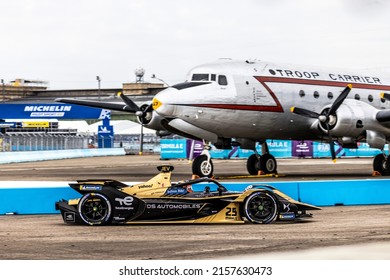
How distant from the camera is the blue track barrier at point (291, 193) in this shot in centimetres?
2133

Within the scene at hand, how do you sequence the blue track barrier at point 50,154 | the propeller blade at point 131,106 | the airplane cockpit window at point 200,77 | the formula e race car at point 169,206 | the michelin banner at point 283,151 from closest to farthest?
the formula e race car at point 169,206 → the airplane cockpit window at point 200,77 → the propeller blade at point 131,106 → the blue track barrier at point 50,154 → the michelin banner at point 283,151

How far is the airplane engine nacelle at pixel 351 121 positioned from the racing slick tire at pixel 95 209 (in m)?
19.2

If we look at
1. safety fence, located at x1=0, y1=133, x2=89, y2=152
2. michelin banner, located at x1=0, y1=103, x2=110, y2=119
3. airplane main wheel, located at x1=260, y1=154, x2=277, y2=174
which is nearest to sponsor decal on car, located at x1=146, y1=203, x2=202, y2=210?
airplane main wheel, located at x1=260, y1=154, x2=277, y2=174

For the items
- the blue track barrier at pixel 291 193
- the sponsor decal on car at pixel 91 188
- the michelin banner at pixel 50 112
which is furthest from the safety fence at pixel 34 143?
the sponsor decal on car at pixel 91 188

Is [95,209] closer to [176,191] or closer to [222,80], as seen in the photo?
[176,191]

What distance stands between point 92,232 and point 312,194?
828cm

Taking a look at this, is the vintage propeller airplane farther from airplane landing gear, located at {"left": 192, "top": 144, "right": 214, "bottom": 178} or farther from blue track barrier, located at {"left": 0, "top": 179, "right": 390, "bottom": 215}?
blue track barrier, located at {"left": 0, "top": 179, "right": 390, "bottom": 215}

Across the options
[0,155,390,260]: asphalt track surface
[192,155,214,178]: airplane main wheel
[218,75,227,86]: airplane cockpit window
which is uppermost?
[218,75,227,86]: airplane cockpit window

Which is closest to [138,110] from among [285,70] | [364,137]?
[285,70]

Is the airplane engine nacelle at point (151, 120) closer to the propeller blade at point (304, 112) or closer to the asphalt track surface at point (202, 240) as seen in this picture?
the propeller blade at point (304, 112)

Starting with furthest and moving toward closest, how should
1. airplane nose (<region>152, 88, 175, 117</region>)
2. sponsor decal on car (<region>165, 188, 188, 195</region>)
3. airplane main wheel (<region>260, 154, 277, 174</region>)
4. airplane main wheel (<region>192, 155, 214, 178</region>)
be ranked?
airplane main wheel (<region>260, 154, 277, 174</region>)
airplane main wheel (<region>192, 155, 214, 178</region>)
airplane nose (<region>152, 88, 175, 117</region>)
sponsor decal on car (<region>165, 188, 188, 195</region>)

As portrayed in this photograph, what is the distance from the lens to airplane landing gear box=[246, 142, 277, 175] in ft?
125

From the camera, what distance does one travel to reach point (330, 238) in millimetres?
15188
